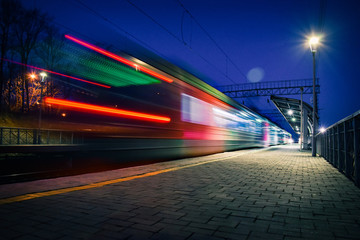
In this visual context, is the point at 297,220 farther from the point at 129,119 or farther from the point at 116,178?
the point at 129,119

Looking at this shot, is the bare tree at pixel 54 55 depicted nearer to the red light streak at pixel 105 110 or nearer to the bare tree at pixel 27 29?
the red light streak at pixel 105 110

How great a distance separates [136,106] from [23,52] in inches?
188

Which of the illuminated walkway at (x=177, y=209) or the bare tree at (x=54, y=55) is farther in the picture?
the bare tree at (x=54, y=55)

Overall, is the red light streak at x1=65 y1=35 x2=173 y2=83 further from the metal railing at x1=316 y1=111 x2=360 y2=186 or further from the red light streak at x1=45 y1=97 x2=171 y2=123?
the metal railing at x1=316 y1=111 x2=360 y2=186

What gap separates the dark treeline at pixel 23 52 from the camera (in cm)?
580

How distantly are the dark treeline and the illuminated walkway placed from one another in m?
2.36

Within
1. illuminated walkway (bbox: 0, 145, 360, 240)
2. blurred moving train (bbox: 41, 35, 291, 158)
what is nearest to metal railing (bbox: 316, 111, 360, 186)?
illuminated walkway (bbox: 0, 145, 360, 240)

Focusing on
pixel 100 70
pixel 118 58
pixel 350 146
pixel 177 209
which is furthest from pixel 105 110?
pixel 350 146

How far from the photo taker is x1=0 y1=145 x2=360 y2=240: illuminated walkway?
8.90 feet

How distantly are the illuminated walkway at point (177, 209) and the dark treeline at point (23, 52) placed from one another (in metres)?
2.36

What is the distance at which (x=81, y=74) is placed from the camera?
5633 mm

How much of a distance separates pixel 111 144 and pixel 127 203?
248 centimetres

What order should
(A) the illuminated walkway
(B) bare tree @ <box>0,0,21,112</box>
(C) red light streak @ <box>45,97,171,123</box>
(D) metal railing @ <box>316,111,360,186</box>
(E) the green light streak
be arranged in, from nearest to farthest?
(A) the illuminated walkway < (D) metal railing @ <box>316,111,360,186</box> < (C) red light streak @ <box>45,97,171,123</box> < (E) the green light streak < (B) bare tree @ <box>0,0,21,112</box>

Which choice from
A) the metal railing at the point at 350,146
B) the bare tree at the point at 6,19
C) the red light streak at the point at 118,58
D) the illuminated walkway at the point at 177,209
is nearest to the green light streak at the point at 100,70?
the red light streak at the point at 118,58
